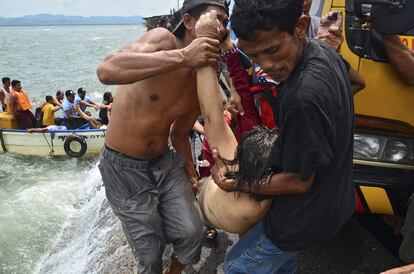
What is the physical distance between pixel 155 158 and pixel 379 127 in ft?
5.16

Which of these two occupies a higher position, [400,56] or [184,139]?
[400,56]

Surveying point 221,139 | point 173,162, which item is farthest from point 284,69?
point 173,162

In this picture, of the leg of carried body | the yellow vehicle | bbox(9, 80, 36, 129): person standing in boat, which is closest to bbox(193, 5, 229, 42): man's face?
the leg of carried body

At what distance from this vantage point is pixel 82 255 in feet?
15.6

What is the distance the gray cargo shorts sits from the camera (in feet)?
8.79

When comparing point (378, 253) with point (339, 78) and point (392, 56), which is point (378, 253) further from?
point (339, 78)

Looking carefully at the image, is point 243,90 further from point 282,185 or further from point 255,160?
point 282,185

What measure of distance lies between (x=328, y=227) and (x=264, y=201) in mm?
293

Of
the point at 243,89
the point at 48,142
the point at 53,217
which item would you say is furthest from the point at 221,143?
the point at 48,142

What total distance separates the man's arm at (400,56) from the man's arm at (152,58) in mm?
1370

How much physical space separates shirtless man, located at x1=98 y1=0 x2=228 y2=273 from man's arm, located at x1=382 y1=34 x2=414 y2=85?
1.15 metres

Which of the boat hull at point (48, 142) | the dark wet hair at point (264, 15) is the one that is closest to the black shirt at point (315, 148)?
the dark wet hair at point (264, 15)

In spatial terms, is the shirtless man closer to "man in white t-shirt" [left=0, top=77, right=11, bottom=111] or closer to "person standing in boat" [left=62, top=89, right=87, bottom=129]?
"person standing in boat" [left=62, top=89, right=87, bottom=129]

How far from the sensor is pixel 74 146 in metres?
10.7
